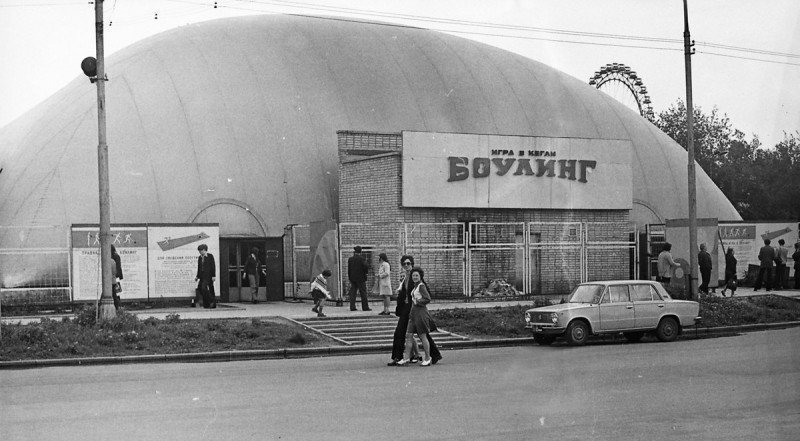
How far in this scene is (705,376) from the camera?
14.2m

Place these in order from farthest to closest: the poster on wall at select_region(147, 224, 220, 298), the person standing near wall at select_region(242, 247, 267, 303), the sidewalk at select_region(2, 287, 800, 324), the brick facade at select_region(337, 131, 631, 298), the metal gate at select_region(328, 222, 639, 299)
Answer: the person standing near wall at select_region(242, 247, 267, 303) < the brick facade at select_region(337, 131, 631, 298) < the metal gate at select_region(328, 222, 639, 299) < the poster on wall at select_region(147, 224, 220, 298) < the sidewalk at select_region(2, 287, 800, 324)

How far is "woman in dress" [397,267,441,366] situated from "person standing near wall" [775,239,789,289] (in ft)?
72.0

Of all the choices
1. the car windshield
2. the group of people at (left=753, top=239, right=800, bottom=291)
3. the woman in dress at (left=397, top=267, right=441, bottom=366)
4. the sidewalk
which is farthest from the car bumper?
the group of people at (left=753, top=239, right=800, bottom=291)

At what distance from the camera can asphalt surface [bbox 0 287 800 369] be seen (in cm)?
1814

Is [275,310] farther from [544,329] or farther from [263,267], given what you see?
[544,329]

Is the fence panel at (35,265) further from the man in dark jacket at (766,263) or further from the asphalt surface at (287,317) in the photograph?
the man in dark jacket at (766,263)

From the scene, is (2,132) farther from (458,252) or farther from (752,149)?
(752,149)

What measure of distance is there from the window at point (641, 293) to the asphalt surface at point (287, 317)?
1879 millimetres

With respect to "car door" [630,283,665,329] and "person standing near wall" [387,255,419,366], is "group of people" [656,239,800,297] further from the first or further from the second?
"person standing near wall" [387,255,419,366]

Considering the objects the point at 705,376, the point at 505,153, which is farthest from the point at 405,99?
the point at 705,376

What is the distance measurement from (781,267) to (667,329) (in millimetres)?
16197

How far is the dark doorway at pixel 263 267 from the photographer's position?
32.6m

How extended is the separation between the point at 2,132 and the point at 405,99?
58.3 feet

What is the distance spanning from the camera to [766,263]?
33531mm
